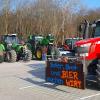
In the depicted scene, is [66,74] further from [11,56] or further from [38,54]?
[38,54]

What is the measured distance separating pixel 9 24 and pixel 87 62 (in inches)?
1588

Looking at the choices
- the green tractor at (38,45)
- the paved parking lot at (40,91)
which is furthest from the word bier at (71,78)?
the green tractor at (38,45)

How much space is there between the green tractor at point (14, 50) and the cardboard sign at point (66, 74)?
41.6ft

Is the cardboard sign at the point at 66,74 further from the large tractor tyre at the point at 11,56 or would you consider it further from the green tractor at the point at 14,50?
the green tractor at the point at 14,50

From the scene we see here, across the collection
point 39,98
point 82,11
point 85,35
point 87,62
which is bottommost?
point 39,98

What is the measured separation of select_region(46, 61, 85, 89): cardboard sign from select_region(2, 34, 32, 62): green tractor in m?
12.7

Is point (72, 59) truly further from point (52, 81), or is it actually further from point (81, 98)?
point (81, 98)

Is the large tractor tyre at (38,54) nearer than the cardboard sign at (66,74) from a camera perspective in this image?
No

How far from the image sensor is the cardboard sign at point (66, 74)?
35.8ft

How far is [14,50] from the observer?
25891mm

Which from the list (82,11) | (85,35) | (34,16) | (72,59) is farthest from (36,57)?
(82,11)

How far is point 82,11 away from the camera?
54219mm

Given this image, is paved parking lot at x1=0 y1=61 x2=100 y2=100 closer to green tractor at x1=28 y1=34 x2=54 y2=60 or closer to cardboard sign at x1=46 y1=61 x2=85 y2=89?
cardboard sign at x1=46 y1=61 x2=85 y2=89

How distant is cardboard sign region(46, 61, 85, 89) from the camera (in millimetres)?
10906
